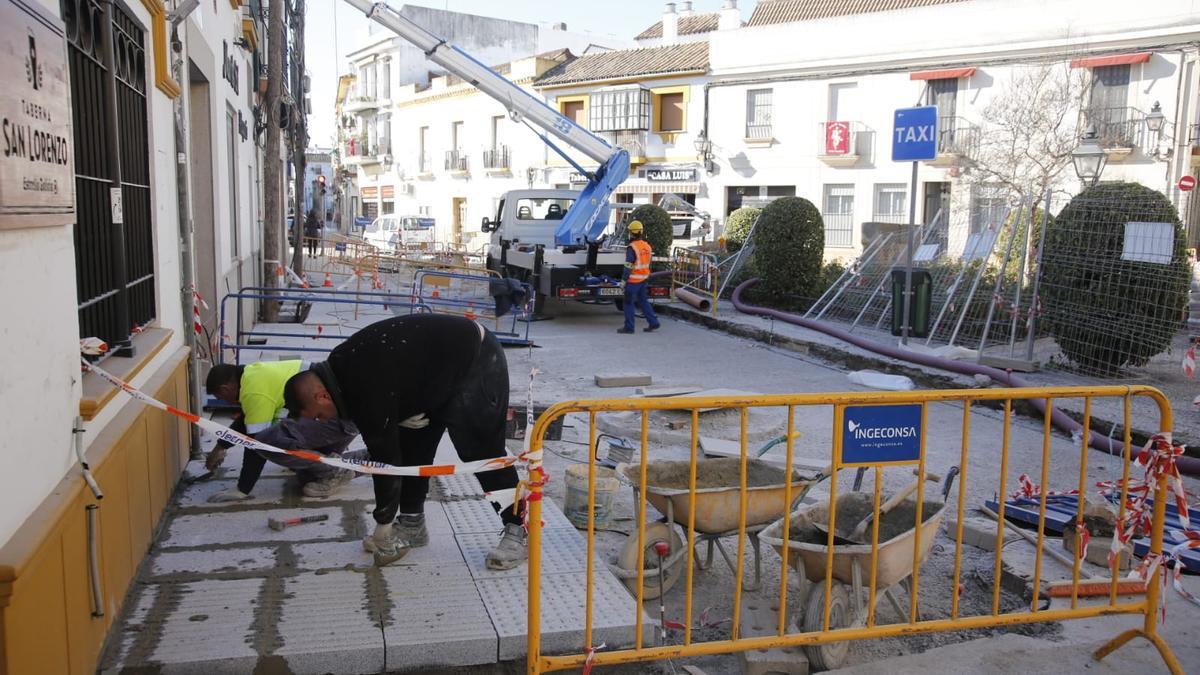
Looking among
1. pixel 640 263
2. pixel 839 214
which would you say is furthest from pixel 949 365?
pixel 839 214

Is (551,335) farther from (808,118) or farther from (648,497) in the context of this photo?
(808,118)

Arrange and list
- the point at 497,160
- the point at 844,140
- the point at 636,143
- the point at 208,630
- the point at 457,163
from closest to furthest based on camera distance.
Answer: the point at 208,630
the point at 844,140
the point at 636,143
the point at 497,160
the point at 457,163

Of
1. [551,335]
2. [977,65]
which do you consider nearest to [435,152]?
[977,65]

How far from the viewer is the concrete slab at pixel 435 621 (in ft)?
12.2

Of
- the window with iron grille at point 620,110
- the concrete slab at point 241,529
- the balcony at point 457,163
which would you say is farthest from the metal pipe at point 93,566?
the balcony at point 457,163

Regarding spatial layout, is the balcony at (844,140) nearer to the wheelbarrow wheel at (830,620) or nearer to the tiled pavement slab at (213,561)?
the wheelbarrow wheel at (830,620)

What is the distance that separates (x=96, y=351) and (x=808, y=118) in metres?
28.9

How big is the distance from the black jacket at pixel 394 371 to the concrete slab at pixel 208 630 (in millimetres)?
815

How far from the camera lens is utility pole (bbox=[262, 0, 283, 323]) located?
1455 centimetres

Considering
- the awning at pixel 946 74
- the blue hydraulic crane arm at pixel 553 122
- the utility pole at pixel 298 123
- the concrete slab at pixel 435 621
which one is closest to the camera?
the concrete slab at pixel 435 621

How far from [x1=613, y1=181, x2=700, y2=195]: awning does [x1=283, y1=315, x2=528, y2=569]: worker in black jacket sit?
29545mm

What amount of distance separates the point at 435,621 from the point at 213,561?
1199 mm

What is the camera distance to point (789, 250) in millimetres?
16578

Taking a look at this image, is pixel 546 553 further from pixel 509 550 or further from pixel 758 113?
pixel 758 113
